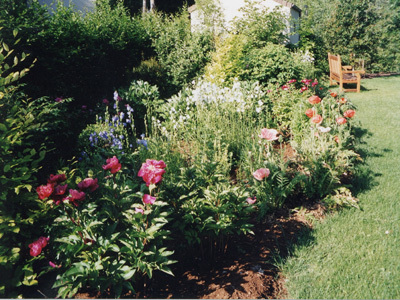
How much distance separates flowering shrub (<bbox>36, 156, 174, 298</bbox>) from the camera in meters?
1.92

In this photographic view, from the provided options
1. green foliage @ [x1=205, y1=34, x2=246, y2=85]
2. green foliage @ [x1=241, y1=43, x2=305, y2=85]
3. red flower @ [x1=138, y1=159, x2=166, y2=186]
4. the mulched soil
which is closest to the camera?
red flower @ [x1=138, y1=159, x2=166, y2=186]

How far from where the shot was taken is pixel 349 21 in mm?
12977

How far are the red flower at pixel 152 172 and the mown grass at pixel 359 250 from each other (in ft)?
4.43

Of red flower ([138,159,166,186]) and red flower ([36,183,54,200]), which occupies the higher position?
red flower ([138,159,166,186])

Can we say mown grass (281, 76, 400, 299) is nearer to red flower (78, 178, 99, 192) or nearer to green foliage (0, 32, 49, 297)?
red flower (78, 178, 99, 192)

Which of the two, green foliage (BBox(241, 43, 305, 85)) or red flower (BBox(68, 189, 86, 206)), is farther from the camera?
green foliage (BBox(241, 43, 305, 85))

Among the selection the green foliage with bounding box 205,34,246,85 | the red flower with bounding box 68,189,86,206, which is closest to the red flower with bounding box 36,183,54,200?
the red flower with bounding box 68,189,86,206

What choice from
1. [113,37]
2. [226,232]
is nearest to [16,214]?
[226,232]

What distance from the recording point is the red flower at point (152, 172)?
2025 millimetres

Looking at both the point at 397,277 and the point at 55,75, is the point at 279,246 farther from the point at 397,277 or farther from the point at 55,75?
the point at 55,75

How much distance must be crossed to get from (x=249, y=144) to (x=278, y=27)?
902cm

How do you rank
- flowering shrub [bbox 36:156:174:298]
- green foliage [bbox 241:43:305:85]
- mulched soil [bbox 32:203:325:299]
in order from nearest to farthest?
flowering shrub [bbox 36:156:174:298]
mulched soil [bbox 32:203:325:299]
green foliage [bbox 241:43:305:85]

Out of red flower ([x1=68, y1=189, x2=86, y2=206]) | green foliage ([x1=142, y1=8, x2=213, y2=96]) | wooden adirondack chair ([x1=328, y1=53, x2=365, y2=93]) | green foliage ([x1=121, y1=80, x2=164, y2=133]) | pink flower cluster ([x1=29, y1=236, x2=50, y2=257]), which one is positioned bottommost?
pink flower cluster ([x1=29, y1=236, x2=50, y2=257])

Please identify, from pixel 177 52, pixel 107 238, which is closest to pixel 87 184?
pixel 107 238
